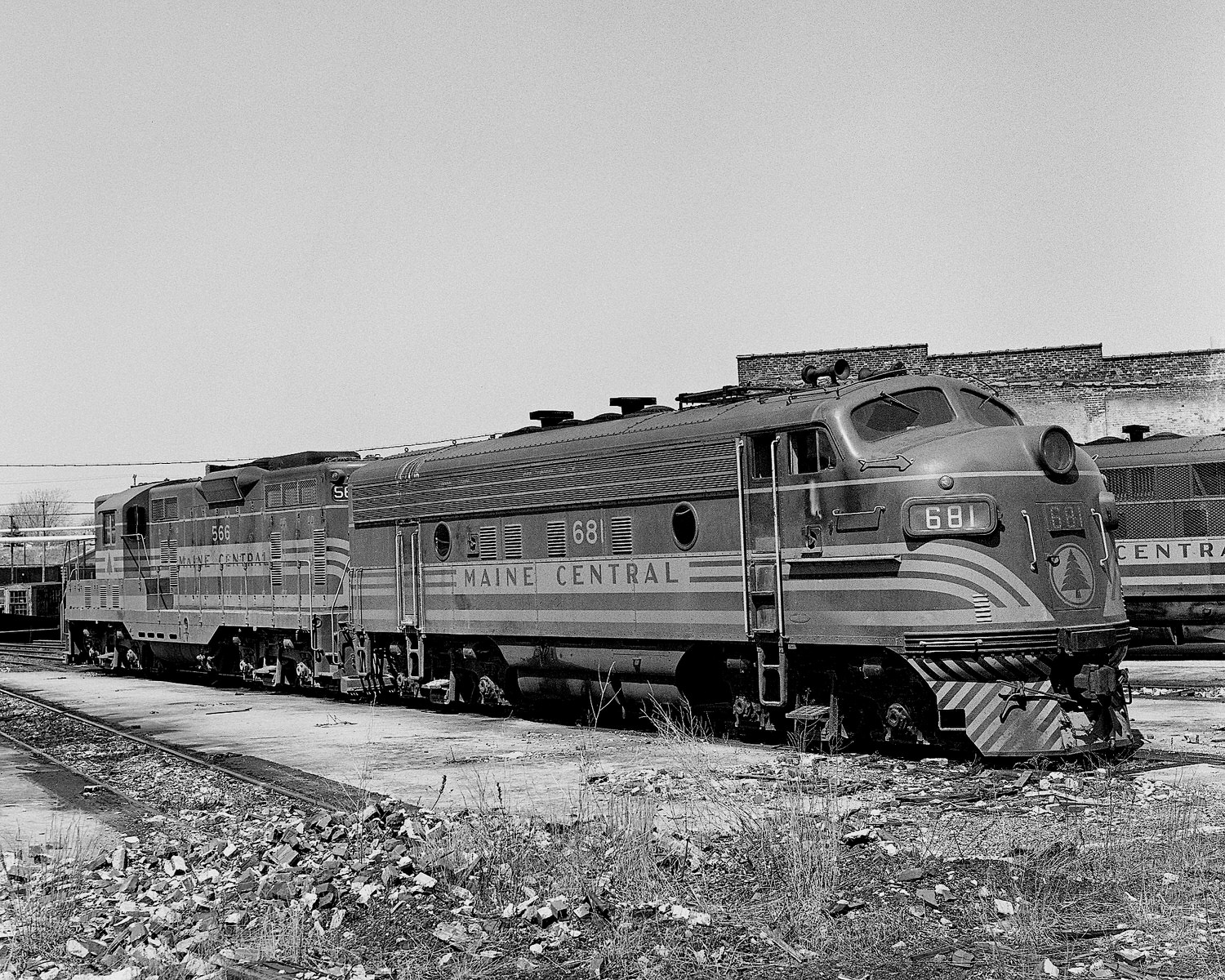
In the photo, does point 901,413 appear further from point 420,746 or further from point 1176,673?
point 1176,673

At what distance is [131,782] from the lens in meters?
13.6

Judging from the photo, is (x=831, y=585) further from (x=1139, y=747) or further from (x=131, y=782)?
(x=131, y=782)

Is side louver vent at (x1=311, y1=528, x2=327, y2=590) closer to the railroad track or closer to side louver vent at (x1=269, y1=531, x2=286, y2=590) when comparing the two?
side louver vent at (x1=269, y1=531, x2=286, y2=590)

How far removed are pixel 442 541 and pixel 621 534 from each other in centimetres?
410

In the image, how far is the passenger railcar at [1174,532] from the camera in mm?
22594

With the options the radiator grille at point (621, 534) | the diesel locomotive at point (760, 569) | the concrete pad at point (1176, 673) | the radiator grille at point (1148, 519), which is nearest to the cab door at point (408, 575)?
the diesel locomotive at point (760, 569)

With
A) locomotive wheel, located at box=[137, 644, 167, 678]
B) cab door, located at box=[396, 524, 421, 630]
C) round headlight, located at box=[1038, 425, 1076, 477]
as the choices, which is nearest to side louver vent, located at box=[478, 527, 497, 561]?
cab door, located at box=[396, 524, 421, 630]

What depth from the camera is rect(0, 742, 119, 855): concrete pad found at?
33.7 ft

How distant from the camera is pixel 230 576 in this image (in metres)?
24.8

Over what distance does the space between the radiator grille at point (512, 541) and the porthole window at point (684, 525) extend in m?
3.08

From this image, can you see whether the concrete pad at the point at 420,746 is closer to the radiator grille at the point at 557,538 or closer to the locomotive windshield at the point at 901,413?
the radiator grille at the point at 557,538

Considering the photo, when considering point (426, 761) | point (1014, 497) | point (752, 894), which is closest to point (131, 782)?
point (426, 761)

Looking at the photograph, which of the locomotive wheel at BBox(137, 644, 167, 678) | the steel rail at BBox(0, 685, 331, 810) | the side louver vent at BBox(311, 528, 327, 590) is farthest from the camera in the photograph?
the locomotive wheel at BBox(137, 644, 167, 678)

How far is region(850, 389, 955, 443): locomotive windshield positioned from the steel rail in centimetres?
→ 603
